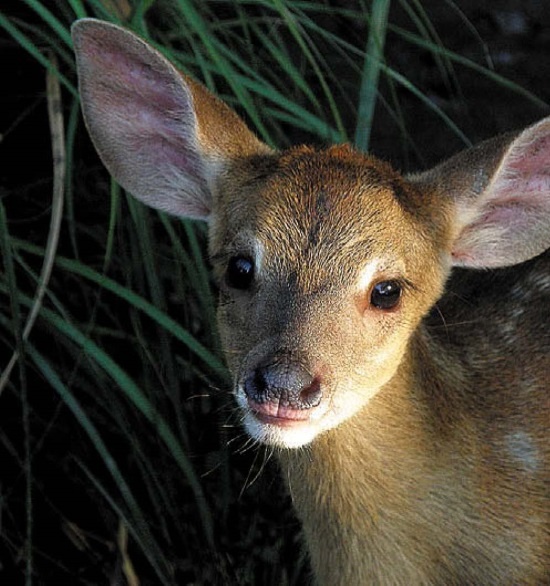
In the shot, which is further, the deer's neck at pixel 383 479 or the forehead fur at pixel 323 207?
the deer's neck at pixel 383 479

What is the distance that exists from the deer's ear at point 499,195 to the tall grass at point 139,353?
0.62m

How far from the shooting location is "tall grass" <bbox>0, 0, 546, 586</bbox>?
3.95 m

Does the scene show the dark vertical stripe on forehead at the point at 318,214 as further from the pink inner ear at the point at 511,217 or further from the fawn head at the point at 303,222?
the pink inner ear at the point at 511,217

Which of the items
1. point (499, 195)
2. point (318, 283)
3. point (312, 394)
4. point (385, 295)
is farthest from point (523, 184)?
point (312, 394)

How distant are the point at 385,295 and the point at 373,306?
0.13 ft

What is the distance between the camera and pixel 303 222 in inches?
126

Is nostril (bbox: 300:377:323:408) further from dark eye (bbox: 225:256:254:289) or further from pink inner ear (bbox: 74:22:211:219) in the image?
pink inner ear (bbox: 74:22:211:219)

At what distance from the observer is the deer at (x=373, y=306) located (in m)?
3.17

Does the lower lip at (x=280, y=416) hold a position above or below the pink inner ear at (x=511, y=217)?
above

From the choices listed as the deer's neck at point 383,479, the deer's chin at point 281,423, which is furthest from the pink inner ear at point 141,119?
the deer's chin at point 281,423

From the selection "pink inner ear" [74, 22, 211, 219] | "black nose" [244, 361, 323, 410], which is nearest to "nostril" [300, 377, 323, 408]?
"black nose" [244, 361, 323, 410]

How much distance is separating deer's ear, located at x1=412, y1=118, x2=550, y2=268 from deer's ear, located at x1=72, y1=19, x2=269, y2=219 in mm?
501

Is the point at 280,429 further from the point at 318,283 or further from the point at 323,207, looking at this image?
the point at 323,207

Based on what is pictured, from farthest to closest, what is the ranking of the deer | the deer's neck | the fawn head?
1. the deer's neck
2. the deer
3. the fawn head
